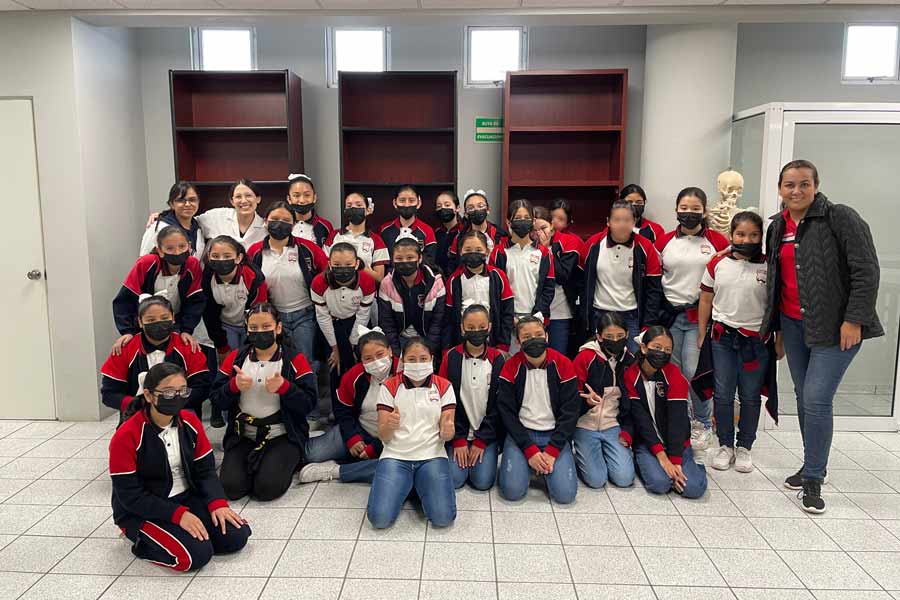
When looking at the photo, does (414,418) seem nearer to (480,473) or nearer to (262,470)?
→ (480,473)

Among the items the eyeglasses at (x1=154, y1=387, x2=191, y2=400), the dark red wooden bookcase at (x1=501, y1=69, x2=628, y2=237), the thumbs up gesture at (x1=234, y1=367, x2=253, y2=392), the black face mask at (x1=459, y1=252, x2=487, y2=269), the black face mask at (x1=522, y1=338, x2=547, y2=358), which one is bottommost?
the thumbs up gesture at (x1=234, y1=367, x2=253, y2=392)

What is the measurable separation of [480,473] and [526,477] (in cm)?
25

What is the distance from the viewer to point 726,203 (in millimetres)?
4277

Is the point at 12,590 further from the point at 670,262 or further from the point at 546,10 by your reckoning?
the point at 546,10

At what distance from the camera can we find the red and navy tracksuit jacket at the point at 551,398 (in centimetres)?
351

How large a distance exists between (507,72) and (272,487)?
3552 millimetres

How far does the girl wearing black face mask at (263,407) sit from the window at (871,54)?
16.7 ft

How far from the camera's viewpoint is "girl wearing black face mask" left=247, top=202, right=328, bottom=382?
4023 millimetres

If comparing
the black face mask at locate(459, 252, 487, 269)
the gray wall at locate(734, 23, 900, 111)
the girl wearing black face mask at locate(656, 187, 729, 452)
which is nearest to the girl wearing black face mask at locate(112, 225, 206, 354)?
the black face mask at locate(459, 252, 487, 269)

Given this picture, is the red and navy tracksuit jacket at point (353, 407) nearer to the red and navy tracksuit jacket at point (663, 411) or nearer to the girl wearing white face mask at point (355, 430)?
the girl wearing white face mask at point (355, 430)

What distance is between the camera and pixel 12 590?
258 centimetres

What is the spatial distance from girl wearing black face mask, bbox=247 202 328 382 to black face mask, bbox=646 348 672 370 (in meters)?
2.00

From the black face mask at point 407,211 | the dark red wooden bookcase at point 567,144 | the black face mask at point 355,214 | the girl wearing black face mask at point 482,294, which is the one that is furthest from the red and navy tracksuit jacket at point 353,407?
the dark red wooden bookcase at point 567,144

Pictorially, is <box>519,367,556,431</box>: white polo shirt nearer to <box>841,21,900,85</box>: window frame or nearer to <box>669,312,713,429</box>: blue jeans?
<box>669,312,713,429</box>: blue jeans
